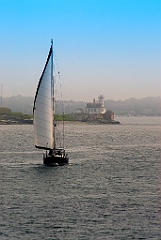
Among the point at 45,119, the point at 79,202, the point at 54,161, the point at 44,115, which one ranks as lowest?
the point at 79,202

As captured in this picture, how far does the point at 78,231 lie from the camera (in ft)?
130

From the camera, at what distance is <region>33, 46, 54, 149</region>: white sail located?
260ft

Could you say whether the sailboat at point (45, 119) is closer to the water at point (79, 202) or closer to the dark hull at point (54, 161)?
the dark hull at point (54, 161)

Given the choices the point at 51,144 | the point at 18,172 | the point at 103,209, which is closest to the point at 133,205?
the point at 103,209

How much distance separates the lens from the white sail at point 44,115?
260 feet

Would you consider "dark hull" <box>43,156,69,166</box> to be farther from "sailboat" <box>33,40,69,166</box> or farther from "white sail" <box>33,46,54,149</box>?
"white sail" <box>33,46,54,149</box>

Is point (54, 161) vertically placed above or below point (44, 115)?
below

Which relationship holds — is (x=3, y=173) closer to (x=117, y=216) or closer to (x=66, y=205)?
(x=66, y=205)

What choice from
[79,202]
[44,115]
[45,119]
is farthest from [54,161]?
[79,202]

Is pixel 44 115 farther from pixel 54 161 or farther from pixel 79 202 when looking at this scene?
pixel 79 202

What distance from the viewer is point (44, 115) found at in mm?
79500

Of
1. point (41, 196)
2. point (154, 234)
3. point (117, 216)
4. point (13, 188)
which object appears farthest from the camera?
point (13, 188)

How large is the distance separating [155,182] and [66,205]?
1862cm

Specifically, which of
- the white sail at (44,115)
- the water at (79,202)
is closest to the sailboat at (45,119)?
the white sail at (44,115)
